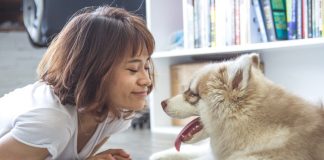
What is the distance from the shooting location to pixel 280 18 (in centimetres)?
202

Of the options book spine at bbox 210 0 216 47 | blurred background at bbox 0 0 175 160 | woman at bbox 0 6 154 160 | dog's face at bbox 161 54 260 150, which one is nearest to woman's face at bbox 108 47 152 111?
woman at bbox 0 6 154 160

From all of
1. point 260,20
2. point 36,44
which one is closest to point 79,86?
point 260,20

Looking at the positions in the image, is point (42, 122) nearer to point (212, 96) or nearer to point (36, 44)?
point (212, 96)

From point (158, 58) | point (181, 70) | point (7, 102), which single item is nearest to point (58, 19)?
point (158, 58)

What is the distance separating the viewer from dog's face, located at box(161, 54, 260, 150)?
1.06 m

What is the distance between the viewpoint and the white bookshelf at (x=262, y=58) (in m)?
2.06

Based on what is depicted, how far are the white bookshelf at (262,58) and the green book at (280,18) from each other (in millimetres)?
67

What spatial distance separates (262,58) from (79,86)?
4.59ft

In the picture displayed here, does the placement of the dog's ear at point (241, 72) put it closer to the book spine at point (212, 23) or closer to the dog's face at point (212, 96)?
the dog's face at point (212, 96)

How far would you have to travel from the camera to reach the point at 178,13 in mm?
2561

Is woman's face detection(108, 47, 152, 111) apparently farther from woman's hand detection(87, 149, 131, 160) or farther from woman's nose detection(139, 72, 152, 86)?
woman's hand detection(87, 149, 131, 160)

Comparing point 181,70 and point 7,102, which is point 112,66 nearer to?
point 7,102

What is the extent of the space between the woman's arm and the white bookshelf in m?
1.18

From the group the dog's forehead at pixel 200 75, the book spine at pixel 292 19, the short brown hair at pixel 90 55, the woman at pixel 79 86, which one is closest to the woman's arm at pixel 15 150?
the woman at pixel 79 86
